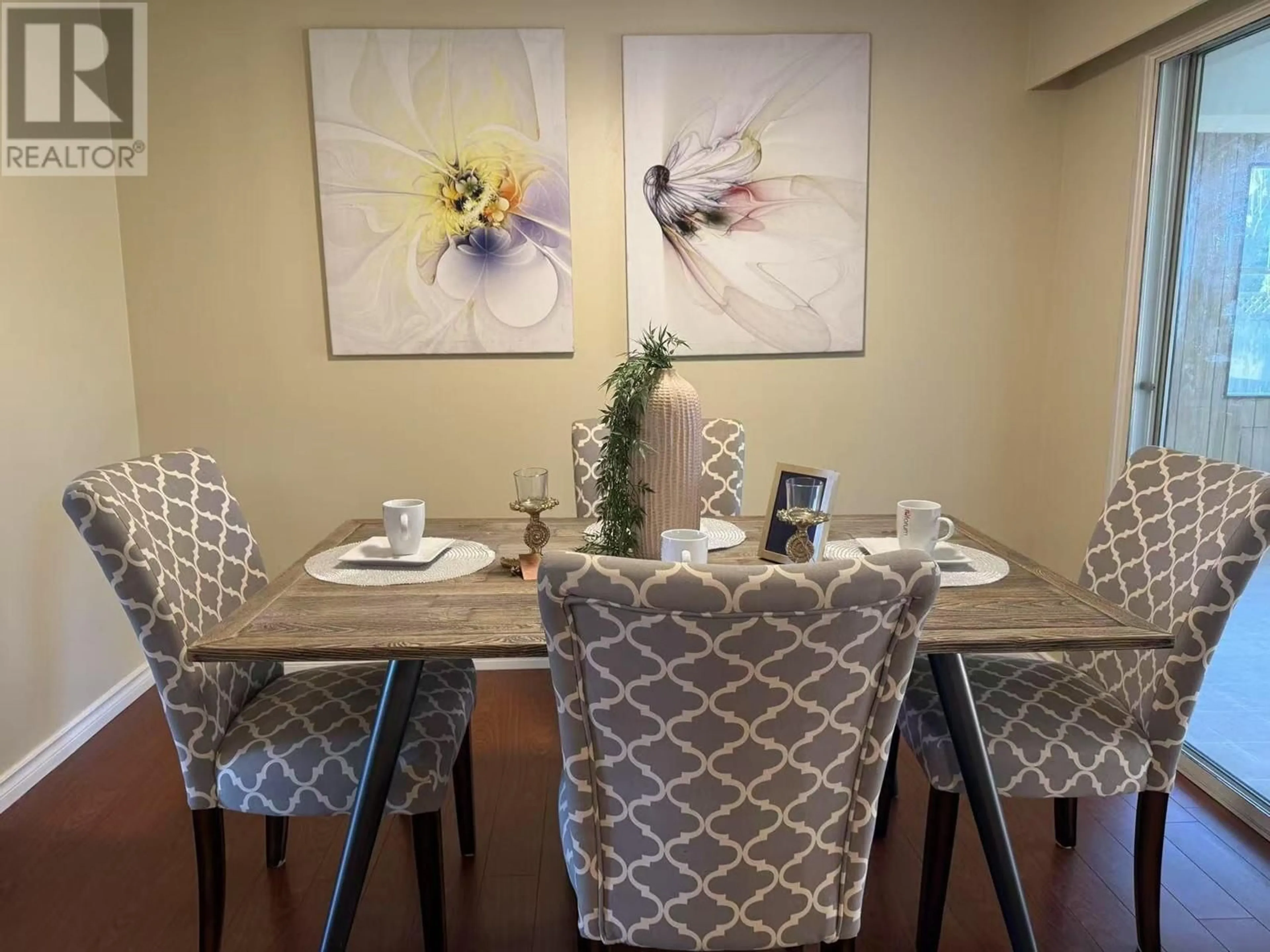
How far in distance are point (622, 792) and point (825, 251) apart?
7.23 ft

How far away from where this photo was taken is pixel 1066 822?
203 centimetres

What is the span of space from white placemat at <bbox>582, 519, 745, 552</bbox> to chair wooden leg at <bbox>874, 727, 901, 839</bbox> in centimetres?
64

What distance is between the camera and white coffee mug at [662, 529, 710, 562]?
1.52m

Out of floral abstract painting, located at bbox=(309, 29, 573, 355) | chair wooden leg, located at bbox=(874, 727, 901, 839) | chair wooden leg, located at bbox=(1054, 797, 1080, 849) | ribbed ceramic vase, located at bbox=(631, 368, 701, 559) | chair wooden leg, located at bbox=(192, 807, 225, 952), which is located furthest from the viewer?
floral abstract painting, located at bbox=(309, 29, 573, 355)

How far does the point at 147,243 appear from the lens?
2867 mm

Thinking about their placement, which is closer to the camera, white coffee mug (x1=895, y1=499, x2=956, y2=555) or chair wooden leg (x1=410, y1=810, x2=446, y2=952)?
chair wooden leg (x1=410, y1=810, x2=446, y2=952)

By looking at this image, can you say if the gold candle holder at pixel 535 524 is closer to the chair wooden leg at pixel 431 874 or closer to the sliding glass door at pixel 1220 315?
the chair wooden leg at pixel 431 874

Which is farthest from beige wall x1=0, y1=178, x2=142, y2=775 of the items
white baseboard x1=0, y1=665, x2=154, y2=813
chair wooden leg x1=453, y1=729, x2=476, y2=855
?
chair wooden leg x1=453, y1=729, x2=476, y2=855

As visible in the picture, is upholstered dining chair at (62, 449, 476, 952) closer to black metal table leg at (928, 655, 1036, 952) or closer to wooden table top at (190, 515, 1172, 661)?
wooden table top at (190, 515, 1172, 661)

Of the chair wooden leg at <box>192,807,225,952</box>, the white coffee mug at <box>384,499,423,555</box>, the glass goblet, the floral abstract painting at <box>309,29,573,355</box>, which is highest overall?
the floral abstract painting at <box>309,29,573,355</box>

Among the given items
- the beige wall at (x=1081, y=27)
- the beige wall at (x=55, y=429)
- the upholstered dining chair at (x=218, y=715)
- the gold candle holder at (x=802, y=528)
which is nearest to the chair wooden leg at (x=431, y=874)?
the upholstered dining chair at (x=218, y=715)

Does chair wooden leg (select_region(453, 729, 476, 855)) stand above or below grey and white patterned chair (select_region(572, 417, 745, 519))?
below
